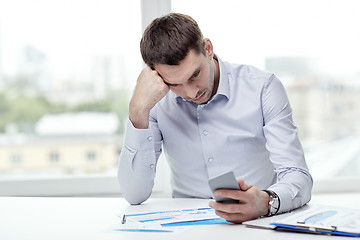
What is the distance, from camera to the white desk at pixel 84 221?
1457 millimetres

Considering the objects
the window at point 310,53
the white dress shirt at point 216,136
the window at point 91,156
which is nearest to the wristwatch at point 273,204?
the white dress shirt at point 216,136

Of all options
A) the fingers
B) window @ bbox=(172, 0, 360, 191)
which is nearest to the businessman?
the fingers

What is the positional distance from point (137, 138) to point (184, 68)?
347 millimetres

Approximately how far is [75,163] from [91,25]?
80 cm

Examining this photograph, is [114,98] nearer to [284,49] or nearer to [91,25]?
[91,25]

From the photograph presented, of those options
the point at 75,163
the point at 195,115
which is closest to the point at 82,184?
the point at 75,163

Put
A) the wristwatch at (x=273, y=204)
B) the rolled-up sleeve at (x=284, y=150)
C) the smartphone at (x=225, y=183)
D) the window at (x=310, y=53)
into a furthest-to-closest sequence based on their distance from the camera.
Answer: the window at (x=310, y=53)
the rolled-up sleeve at (x=284, y=150)
the wristwatch at (x=273, y=204)
the smartphone at (x=225, y=183)

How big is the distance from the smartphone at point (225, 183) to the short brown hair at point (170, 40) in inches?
23.3

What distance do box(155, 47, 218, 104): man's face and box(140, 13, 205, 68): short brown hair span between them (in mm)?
23

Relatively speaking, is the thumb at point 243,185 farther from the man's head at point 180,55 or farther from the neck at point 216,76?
the neck at point 216,76

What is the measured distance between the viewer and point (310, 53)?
10.1 ft

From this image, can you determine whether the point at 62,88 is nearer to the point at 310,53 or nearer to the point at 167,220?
the point at 310,53

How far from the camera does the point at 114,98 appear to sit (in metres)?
3.18

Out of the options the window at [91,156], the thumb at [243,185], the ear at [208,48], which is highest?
the ear at [208,48]
